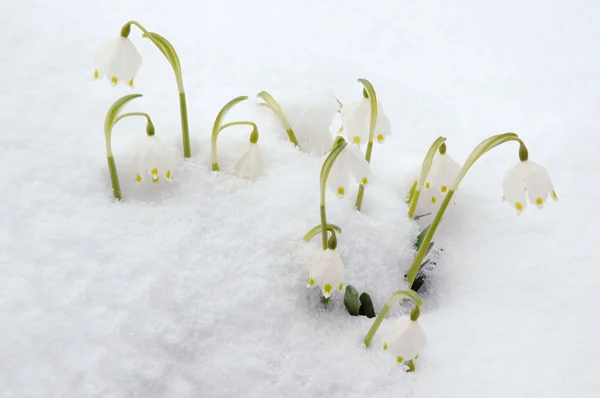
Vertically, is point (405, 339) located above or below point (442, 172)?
below

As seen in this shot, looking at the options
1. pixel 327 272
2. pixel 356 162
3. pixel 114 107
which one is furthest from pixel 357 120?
pixel 114 107

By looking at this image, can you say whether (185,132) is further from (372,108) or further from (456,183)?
(456,183)

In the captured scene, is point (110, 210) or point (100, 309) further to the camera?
point (110, 210)

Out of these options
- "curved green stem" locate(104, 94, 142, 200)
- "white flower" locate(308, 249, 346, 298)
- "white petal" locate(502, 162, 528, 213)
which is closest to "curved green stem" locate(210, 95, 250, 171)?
"curved green stem" locate(104, 94, 142, 200)

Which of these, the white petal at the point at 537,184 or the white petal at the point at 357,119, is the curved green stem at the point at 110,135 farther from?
the white petal at the point at 537,184

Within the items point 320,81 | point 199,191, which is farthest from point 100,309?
point 320,81

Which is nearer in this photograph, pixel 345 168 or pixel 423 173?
pixel 345 168

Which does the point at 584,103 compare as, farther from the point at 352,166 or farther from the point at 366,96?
the point at 352,166
